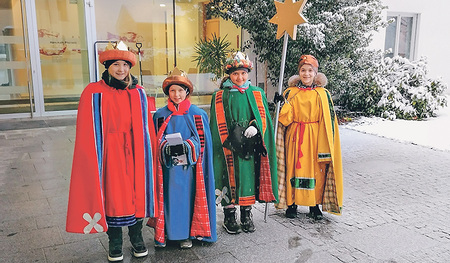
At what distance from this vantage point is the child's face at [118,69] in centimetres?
351

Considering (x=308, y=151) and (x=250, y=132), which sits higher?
(x=250, y=132)

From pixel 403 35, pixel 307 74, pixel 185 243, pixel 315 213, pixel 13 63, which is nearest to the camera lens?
pixel 185 243

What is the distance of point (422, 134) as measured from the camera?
31.6ft

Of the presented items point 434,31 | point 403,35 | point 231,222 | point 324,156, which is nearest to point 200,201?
point 231,222

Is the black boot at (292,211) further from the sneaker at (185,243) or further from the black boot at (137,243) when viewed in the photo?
the black boot at (137,243)

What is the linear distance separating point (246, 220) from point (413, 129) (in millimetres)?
7297

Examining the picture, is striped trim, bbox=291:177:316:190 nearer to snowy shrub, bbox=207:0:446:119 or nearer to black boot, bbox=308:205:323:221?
black boot, bbox=308:205:323:221

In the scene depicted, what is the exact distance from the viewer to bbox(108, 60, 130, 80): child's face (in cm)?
351

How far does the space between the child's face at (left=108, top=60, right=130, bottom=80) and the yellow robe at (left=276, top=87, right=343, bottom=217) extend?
5.97 ft

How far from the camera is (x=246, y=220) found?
4426 mm

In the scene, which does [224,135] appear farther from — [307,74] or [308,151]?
[307,74]

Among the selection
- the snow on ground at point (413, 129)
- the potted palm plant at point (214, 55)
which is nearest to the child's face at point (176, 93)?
the snow on ground at point (413, 129)

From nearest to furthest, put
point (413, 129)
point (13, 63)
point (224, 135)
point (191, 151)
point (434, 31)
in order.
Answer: point (191, 151)
point (224, 135)
point (413, 129)
point (13, 63)
point (434, 31)

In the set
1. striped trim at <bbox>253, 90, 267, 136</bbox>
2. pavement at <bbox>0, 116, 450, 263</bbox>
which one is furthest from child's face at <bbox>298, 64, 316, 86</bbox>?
pavement at <bbox>0, 116, 450, 263</bbox>
